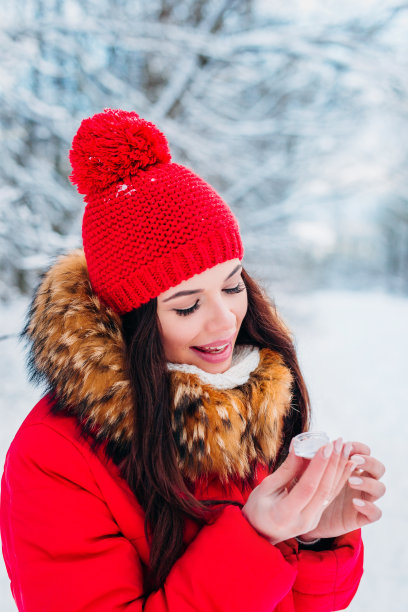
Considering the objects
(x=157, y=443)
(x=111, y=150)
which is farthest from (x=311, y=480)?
(x=111, y=150)

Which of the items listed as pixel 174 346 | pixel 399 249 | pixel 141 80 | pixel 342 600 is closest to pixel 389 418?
pixel 342 600

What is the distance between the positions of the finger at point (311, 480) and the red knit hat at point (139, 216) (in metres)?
0.54

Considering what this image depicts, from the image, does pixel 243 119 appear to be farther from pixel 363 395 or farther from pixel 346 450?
pixel 346 450

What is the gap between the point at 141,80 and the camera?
4805 mm

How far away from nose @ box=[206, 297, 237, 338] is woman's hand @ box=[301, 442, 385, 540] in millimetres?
421

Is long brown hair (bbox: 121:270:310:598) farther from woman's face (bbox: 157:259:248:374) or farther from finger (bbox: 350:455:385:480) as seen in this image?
finger (bbox: 350:455:385:480)

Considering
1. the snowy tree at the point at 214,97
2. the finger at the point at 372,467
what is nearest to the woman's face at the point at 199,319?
the finger at the point at 372,467

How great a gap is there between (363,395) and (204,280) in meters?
4.02

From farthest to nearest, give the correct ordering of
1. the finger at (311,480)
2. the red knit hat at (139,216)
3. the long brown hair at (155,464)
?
the red knit hat at (139,216) < the long brown hair at (155,464) < the finger at (311,480)

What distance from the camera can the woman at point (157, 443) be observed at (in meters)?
0.98

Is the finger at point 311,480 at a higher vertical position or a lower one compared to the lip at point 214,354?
lower

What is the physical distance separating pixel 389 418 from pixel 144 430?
147 inches

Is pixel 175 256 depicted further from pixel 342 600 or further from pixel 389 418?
pixel 389 418

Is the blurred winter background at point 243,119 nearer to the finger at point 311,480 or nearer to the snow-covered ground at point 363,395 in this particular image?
the snow-covered ground at point 363,395
